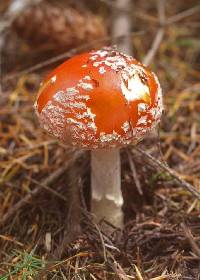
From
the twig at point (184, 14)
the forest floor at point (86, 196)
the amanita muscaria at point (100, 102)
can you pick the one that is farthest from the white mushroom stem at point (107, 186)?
the twig at point (184, 14)

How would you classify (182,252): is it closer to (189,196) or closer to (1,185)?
(189,196)

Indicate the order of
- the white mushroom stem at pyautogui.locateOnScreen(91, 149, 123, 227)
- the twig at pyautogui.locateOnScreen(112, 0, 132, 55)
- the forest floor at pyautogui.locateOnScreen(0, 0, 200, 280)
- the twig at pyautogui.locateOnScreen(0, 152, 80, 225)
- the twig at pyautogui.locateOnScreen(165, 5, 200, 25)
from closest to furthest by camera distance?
the forest floor at pyautogui.locateOnScreen(0, 0, 200, 280) → the white mushroom stem at pyautogui.locateOnScreen(91, 149, 123, 227) → the twig at pyautogui.locateOnScreen(0, 152, 80, 225) → the twig at pyautogui.locateOnScreen(112, 0, 132, 55) → the twig at pyautogui.locateOnScreen(165, 5, 200, 25)

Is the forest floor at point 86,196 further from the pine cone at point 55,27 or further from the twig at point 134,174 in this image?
the pine cone at point 55,27

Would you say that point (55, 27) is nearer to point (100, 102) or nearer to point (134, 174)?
point (134, 174)

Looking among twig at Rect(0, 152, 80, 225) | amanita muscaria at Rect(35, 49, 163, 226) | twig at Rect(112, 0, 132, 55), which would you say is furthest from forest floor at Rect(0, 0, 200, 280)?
amanita muscaria at Rect(35, 49, 163, 226)

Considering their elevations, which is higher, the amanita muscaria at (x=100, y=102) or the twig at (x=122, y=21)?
the twig at (x=122, y=21)

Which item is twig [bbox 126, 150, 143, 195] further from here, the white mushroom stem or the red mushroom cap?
the red mushroom cap
